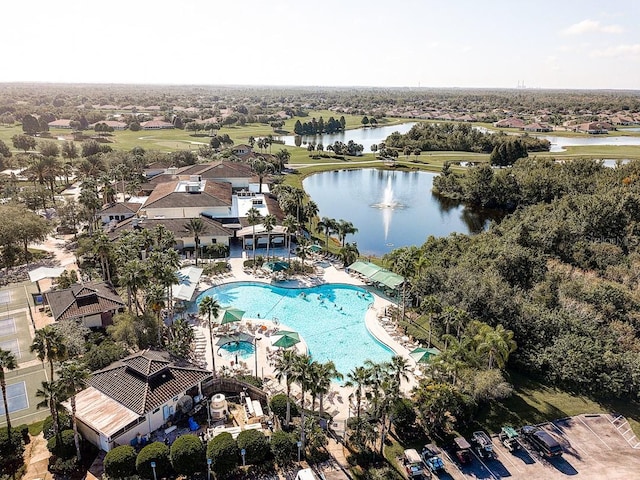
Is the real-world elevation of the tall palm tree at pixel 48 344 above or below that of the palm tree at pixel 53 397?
above

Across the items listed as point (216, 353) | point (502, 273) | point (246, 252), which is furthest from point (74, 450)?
point (502, 273)

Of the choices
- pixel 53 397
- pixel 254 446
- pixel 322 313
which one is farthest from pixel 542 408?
pixel 53 397

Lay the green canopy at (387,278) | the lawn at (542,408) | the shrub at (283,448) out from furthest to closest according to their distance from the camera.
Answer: the green canopy at (387,278) → the lawn at (542,408) → the shrub at (283,448)

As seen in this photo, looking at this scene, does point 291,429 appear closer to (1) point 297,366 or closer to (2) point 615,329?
(1) point 297,366

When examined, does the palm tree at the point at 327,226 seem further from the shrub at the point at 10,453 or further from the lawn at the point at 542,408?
the shrub at the point at 10,453

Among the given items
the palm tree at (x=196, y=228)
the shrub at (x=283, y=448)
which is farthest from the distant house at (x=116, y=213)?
the shrub at (x=283, y=448)

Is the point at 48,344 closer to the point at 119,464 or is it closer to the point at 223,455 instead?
the point at 119,464
